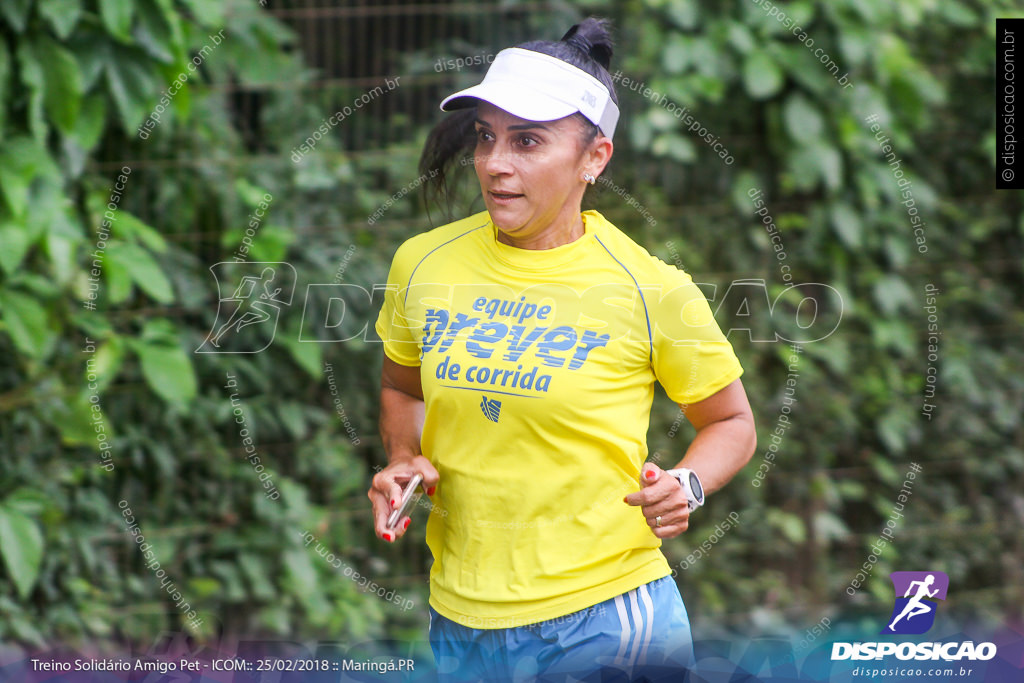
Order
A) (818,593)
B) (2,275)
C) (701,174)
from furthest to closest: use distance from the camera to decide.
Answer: (818,593)
(701,174)
(2,275)

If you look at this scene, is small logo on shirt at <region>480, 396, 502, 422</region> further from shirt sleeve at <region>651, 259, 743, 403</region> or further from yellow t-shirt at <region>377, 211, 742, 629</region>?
shirt sleeve at <region>651, 259, 743, 403</region>

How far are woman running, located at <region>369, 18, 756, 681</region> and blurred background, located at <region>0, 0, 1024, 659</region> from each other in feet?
4.03

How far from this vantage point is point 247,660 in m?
2.57

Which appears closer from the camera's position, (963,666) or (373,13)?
(963,666)

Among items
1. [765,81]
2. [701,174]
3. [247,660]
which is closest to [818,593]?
[701,174]

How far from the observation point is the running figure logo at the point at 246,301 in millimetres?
3127

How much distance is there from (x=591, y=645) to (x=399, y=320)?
2.39 feet

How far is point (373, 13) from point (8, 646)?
2298 millimetres

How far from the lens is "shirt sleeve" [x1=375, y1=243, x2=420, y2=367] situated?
1914 millimetres

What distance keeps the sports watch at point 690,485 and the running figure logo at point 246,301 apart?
1.81 m

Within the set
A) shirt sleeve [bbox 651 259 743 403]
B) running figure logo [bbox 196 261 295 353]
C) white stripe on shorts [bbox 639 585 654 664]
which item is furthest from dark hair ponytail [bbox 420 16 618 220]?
running figure logo [bbox 196 261 295 353]

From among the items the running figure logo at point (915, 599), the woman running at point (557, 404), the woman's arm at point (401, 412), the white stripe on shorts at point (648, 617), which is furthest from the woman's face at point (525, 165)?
the running figure logo at point (915, 599)

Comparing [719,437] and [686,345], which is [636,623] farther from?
[686,345]

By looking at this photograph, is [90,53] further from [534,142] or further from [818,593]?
[818,593]
